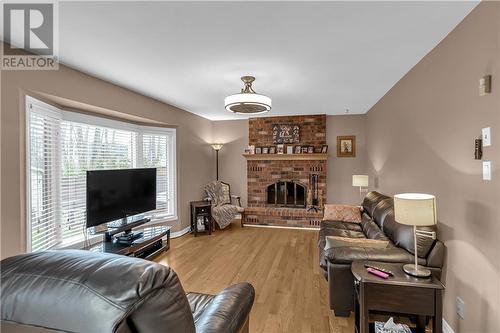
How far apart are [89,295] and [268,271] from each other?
9.51 ft

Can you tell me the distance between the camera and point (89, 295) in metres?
0.67

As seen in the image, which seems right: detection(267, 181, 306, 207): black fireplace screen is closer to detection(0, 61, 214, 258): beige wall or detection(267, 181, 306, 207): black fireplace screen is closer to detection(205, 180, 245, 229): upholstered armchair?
Result: detection(205, 180, 245, 229): upholstered armchair

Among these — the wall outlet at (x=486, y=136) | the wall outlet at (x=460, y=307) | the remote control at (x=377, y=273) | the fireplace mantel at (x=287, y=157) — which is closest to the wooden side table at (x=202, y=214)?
the fireplace mantel at (x=287, y=157)

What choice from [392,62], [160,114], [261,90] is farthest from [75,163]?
[392,62]

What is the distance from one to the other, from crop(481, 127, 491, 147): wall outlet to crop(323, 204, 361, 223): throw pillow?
2.56 meters

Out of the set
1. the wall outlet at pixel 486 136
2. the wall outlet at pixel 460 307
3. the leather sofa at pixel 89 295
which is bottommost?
the wall outlet at pixel 460 307

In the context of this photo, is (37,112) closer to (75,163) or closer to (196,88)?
(75,163)

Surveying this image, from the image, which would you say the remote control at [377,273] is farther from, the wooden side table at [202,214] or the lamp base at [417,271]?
the wooden side table at [202,214]

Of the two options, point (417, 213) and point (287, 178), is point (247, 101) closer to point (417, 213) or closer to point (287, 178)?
point (417, 213)

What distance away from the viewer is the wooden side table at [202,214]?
15.8 ft

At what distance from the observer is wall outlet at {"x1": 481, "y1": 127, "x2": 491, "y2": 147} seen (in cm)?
157

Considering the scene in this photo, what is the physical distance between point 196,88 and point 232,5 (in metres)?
1.94

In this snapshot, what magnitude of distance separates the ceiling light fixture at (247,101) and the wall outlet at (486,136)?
1.95m

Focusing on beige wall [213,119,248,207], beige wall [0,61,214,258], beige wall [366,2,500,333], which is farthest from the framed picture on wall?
beige wall [0,61,214,258]
